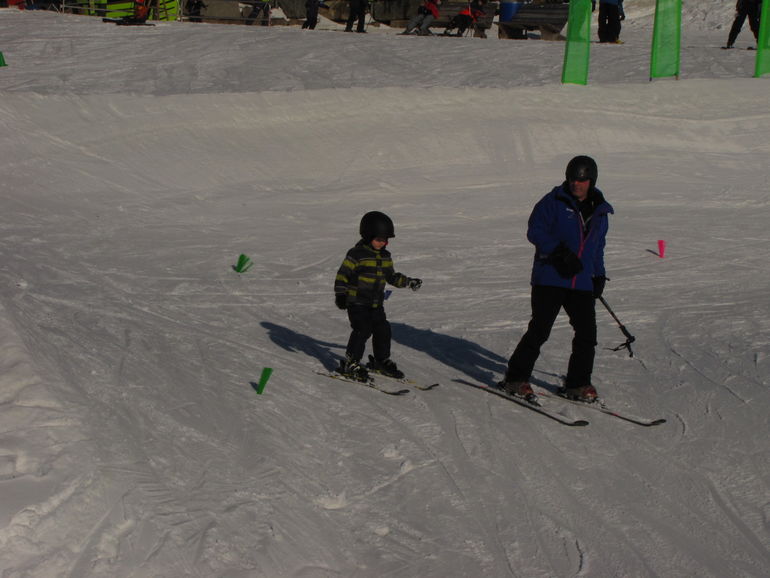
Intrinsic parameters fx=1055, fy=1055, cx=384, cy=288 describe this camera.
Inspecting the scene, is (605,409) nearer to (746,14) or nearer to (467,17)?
(746,14)

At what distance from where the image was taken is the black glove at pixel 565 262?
6898mm

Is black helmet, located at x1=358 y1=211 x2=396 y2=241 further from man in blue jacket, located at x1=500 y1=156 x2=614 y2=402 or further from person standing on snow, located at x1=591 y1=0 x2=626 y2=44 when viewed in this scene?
person standing on snow, located at x1=591 y1=0 x2=626 y2=44

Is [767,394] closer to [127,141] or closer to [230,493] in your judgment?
[230,493]

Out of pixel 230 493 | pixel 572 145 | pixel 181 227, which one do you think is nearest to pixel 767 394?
pixel 230 493

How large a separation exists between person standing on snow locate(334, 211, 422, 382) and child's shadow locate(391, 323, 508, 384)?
1094mm

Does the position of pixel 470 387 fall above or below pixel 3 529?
below

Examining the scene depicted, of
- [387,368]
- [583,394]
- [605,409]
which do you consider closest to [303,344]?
[387,368]

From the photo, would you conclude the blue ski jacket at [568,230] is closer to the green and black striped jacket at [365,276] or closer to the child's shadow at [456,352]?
the green and black striped jacket at [365,276]

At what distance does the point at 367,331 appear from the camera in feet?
24.9

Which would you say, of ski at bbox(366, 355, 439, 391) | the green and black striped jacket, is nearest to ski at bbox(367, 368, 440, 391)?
ski at bbox(366, 355, 439, 391)

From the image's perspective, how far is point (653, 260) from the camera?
1260cm

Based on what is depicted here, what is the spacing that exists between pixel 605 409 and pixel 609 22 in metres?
20.0

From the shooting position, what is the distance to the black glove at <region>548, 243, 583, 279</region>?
A: 6898 millimetres

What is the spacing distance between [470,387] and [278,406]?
163 centimetres
